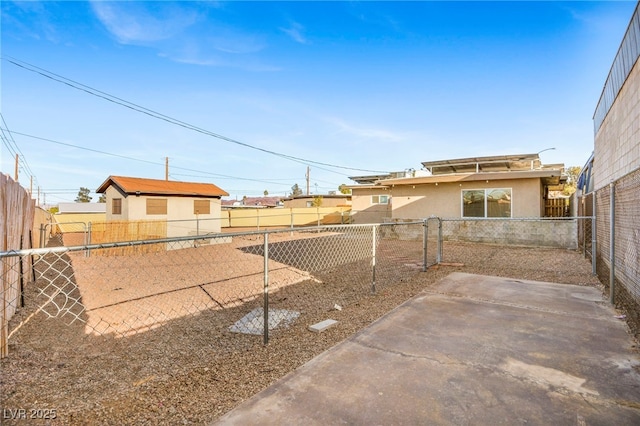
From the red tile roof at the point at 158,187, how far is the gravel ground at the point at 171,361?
9.22 metres

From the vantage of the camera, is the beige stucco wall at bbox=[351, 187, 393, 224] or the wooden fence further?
the beige stucco wall at bbox=[351, 187, 393, 224]

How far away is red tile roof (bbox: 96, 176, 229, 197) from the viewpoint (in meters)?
14.3

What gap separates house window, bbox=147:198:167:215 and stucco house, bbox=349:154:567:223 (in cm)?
1128

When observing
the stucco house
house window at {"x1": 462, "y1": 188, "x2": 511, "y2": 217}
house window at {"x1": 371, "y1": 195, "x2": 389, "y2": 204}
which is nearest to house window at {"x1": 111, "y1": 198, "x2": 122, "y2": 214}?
the stucco house

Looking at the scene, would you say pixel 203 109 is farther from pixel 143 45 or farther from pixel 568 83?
pixel 568 83

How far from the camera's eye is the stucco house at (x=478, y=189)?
40.2ft

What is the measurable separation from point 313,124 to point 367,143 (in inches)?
230

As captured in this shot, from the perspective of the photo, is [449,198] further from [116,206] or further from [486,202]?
[116,206]

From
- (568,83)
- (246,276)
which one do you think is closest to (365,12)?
(568,83)

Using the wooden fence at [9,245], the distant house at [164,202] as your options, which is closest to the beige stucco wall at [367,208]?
the distant house at [164,202]

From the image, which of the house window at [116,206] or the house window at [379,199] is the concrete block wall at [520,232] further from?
the house window at [116,206]

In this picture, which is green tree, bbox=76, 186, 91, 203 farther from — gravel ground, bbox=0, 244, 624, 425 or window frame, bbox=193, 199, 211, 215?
gravel ground, bbox=0, 244, 624, 425

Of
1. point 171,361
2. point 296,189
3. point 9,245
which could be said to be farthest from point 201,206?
point 296,189

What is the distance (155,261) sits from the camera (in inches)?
388
